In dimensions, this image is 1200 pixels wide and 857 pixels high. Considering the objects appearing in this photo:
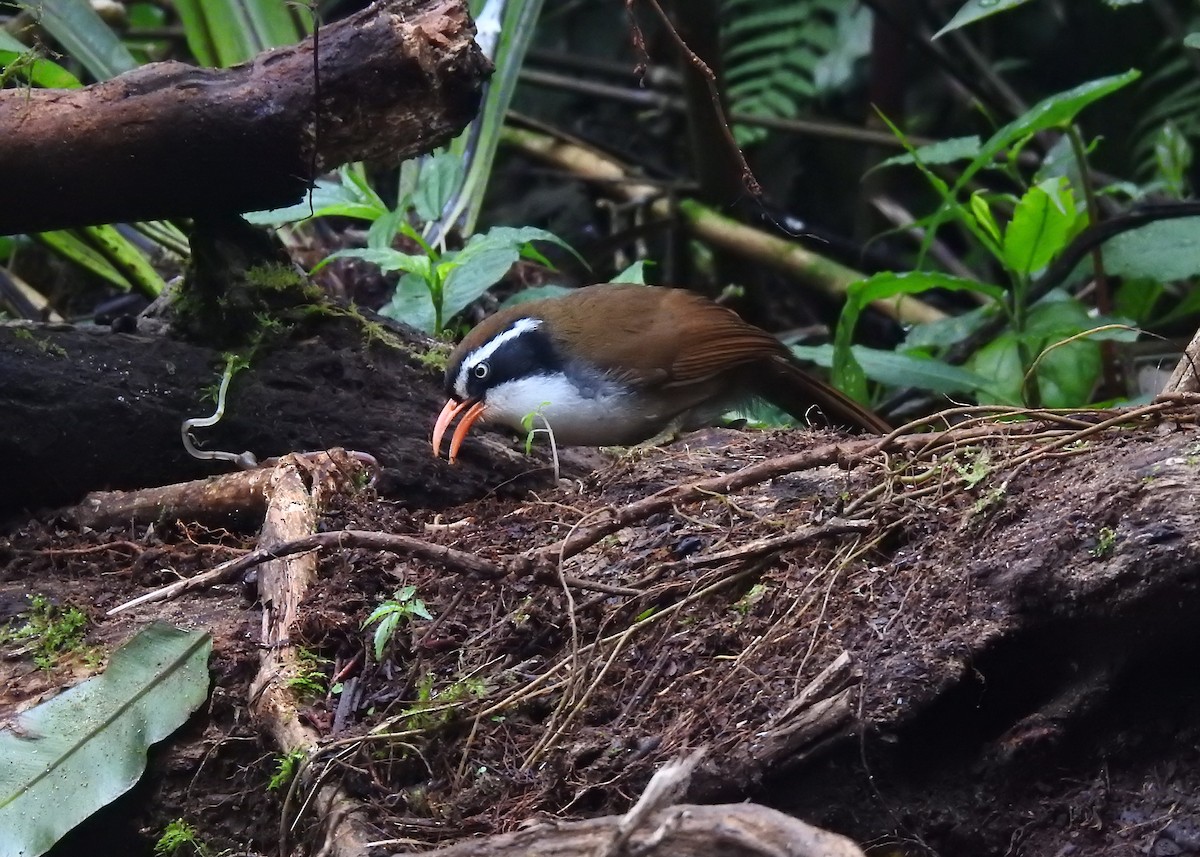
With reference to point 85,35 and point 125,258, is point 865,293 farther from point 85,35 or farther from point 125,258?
point 85,35

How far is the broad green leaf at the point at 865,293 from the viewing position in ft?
12.1

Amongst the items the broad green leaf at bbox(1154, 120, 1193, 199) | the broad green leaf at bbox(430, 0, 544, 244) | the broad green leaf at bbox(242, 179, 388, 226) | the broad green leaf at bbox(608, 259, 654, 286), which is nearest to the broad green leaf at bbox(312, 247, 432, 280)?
the broad green leaf at bbox(242, 179, 388, 226)

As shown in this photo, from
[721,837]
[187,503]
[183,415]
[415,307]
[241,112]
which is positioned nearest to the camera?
[721,837]

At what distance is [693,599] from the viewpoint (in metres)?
2.24

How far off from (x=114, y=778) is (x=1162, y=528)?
6.11ft

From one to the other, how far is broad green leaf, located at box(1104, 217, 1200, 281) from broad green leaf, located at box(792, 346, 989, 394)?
27.2 inches

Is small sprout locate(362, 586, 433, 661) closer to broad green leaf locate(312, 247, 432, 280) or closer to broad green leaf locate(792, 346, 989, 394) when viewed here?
broad green leaf locate(312, 247, 432, 280)

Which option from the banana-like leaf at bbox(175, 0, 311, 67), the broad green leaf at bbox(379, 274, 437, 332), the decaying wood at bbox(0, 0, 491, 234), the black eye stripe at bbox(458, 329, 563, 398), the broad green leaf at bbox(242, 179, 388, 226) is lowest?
the black eye stripe at bbox(458, 329, 563, 398)

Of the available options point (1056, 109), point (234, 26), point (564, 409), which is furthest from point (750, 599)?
point (234, 26)

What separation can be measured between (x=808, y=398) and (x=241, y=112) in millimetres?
2111

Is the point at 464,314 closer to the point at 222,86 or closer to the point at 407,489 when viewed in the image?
the point at 407,489

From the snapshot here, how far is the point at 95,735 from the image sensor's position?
2.24 meters

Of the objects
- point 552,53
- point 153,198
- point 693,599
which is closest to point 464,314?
point 153,198

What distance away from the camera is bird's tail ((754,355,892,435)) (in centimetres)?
395
